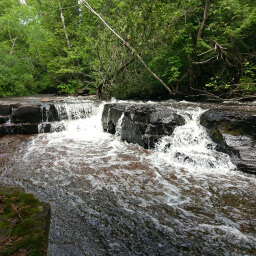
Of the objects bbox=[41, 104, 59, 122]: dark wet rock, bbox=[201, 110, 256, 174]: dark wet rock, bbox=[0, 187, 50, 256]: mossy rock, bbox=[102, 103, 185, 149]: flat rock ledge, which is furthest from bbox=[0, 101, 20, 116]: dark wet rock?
bbox=[201, 110, 256, 174]: dark wet rock

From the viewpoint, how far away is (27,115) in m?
8.65

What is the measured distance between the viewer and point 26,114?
8633 mm

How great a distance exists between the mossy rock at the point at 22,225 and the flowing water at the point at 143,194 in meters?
0.52

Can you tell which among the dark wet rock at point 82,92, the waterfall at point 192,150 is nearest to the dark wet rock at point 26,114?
the waterfall at point 192,150

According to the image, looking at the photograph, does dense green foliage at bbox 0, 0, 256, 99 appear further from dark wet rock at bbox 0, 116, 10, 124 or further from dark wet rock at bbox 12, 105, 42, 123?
dark wet rock at bbox 0, 116, 10, 124

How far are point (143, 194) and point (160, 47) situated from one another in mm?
8004

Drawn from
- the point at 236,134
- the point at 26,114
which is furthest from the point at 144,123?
the point at 26,114

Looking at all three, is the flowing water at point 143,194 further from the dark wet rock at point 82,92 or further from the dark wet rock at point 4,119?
the dark wet rock at point 82,92

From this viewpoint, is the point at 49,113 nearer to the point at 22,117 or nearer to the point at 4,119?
the point at 22,117

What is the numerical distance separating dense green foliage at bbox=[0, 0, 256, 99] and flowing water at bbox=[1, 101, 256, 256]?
291cm

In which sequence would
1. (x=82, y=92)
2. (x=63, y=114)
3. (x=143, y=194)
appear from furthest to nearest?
1. (x=82, y=92)
2. (x=63, y=114)
3. (x=143, y=194)

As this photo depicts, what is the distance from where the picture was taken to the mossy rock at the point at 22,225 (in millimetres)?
1727

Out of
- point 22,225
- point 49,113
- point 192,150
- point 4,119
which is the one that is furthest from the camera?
point 49,113

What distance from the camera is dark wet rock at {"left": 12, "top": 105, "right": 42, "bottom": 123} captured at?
8.53m
